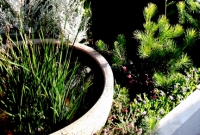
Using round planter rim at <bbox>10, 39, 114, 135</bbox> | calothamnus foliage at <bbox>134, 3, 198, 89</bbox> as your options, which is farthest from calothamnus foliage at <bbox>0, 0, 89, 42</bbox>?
round planter rim at <bbox>10, 39, 114, 135</bbox>

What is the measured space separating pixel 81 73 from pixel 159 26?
73 centimetres

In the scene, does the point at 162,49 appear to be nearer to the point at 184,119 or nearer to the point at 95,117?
the point at 184,119

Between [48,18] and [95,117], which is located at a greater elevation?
[48,18]

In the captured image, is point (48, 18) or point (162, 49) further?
point (48, 18)

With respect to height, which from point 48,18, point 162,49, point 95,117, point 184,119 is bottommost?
point 184,119

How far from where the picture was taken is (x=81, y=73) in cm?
258

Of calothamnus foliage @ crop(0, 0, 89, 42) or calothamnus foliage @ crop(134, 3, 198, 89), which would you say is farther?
calothamnus foliage @ crop(0, 0, 89, 42)

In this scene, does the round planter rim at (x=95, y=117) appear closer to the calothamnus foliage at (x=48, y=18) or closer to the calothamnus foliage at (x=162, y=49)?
the calothamnus foliage at (x=162, y=49)

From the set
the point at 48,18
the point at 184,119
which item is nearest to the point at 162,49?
the point at 184,119

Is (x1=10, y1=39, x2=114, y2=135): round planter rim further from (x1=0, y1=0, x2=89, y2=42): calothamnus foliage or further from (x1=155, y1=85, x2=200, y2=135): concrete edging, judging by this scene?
(x1=0, y1=0, x2=89, y2=42): calothamnus foliage

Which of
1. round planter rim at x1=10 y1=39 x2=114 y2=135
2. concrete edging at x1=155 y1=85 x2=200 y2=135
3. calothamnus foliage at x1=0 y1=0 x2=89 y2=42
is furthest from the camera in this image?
calothamnus foliage at x1=0 y1=0 x2=89 y2=42

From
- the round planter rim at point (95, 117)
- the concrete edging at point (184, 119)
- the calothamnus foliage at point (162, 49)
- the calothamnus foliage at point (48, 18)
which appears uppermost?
the calothamnus foliage at point (48, 18)

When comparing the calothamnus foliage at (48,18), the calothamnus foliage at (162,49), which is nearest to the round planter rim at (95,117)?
the calothamnus foliage at (162,49)

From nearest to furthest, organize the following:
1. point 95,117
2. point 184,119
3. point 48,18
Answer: point 95,117, point 184,119, point 48,18
